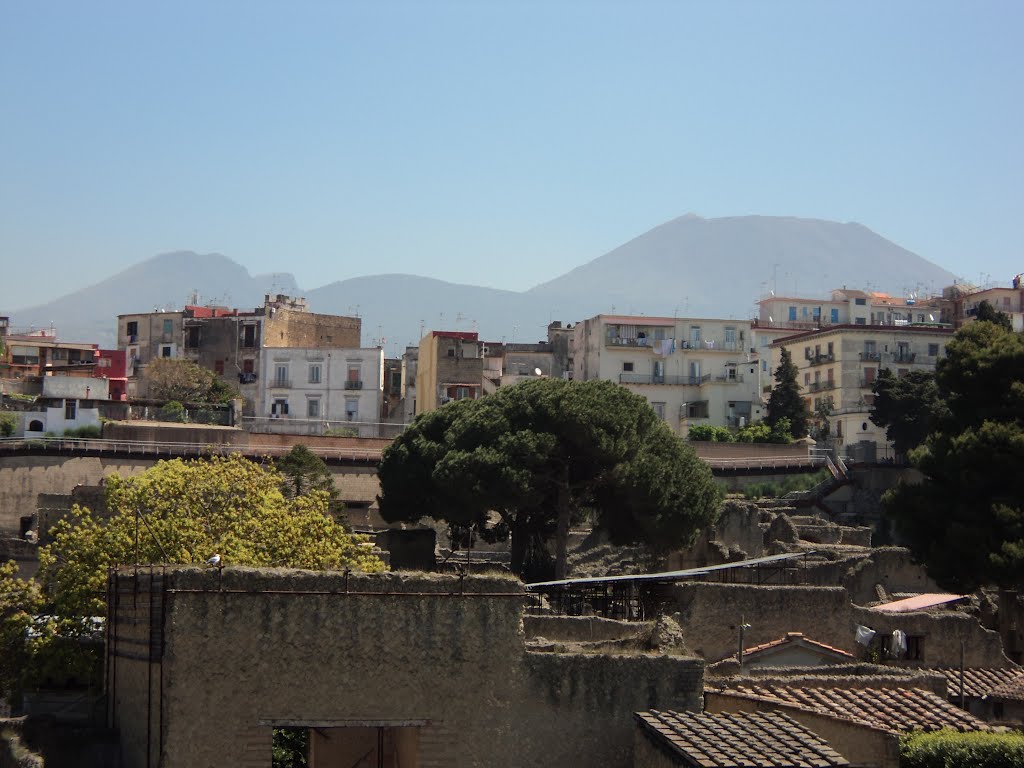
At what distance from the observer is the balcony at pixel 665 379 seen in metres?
88.9

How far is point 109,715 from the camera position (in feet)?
76.1

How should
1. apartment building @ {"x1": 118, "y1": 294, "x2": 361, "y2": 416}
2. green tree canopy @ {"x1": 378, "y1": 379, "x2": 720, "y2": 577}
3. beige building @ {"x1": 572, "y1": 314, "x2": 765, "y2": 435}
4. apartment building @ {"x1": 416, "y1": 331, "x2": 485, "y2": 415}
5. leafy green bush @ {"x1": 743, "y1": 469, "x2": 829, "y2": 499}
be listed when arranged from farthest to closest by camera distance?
apartment building @ {"x1": 118, "y1": 294, "x2": 361, "y2": 416} → beige building @ {"x1": 572, "y1": 314, "x2": 765, "y2": 435} → apartment building @ {"x1": 416, "y1": 331, "x2": 485, "y2": 415} → leafy green bush @ {"x1": 743, "y1": 469, "x2": 829, "y2": 499} → green tree canopy @ {"x1": 378, "y1": 379, "x2": 720, "y2": 577}

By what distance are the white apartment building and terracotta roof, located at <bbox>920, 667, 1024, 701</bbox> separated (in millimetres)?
57632

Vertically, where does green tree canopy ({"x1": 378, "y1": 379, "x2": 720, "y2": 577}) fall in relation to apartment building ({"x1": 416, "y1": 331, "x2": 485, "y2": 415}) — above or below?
below

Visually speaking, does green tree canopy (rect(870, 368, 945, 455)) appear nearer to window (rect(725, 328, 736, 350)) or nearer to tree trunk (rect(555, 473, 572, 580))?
window (rect(725, 328, 736, 350))

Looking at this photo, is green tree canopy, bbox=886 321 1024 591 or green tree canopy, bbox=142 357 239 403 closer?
green tree canopy, bbox=886 321 1024 591

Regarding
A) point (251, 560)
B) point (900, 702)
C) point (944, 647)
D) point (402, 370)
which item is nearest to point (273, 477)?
point (251, 560)

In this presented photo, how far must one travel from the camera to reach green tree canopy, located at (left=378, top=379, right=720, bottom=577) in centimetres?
5034

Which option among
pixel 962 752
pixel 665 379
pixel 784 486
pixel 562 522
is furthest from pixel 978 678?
pixel 665 379

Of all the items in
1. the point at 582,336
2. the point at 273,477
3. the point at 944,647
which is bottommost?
the point at 944,647

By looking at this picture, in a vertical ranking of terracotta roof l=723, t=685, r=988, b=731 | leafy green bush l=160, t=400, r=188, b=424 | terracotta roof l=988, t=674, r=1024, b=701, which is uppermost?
leafy green bush l=160, t=400, r=188, b=424

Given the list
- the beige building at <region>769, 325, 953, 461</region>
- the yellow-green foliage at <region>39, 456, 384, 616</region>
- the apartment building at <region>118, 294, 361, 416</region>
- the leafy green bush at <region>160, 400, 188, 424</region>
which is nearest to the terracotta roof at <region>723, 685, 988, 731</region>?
the yellow-green foliage at <region>39, 456, 384, 616</region>

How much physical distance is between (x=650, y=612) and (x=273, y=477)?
11336mm

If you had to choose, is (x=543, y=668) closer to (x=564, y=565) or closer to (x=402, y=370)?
(x=564, y=565)
